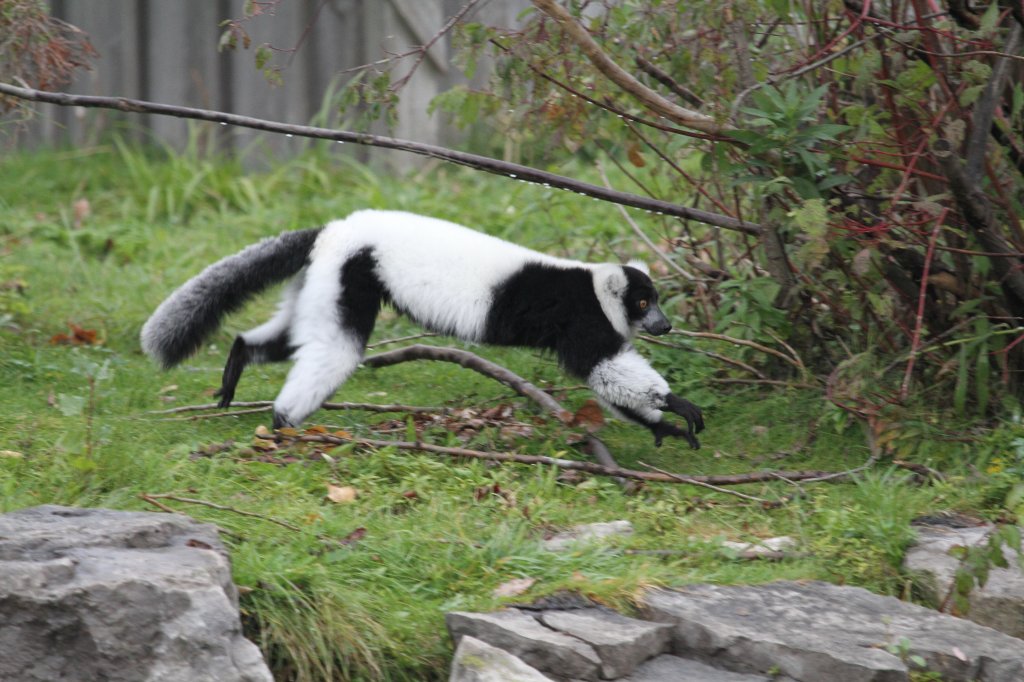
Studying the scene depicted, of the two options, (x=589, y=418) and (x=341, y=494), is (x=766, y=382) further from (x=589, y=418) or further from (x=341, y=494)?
(x=341, y=494)

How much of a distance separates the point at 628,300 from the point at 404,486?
144 cm

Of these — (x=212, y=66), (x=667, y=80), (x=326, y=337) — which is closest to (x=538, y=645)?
(x=326, y=337)

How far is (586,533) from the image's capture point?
4.22 meters

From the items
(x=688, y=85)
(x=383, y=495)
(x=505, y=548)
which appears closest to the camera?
(x=505, y=548)

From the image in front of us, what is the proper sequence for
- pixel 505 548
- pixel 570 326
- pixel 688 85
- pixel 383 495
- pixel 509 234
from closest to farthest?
1. pixel 505 548
2. pixel 383 495
3. pixel 570 326
4. pixel 688 85
5. pixel 509 234

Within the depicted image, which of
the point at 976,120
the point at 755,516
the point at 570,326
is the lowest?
the point at 755,516

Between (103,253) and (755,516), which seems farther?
(103,253)

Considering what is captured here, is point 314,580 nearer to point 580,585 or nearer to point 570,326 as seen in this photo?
point 580,585

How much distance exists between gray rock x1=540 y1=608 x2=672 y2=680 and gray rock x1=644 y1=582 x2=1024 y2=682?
3.9 inches

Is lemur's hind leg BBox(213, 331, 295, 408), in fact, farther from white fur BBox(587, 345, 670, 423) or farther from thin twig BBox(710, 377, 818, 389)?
thin twig BBox(710, 377, 818, 389)

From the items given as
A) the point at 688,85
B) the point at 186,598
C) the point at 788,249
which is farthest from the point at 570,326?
the point at 186,598

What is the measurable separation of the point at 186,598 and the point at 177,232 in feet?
18.6

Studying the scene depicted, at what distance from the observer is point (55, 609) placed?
3141mm

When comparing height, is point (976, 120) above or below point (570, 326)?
above
